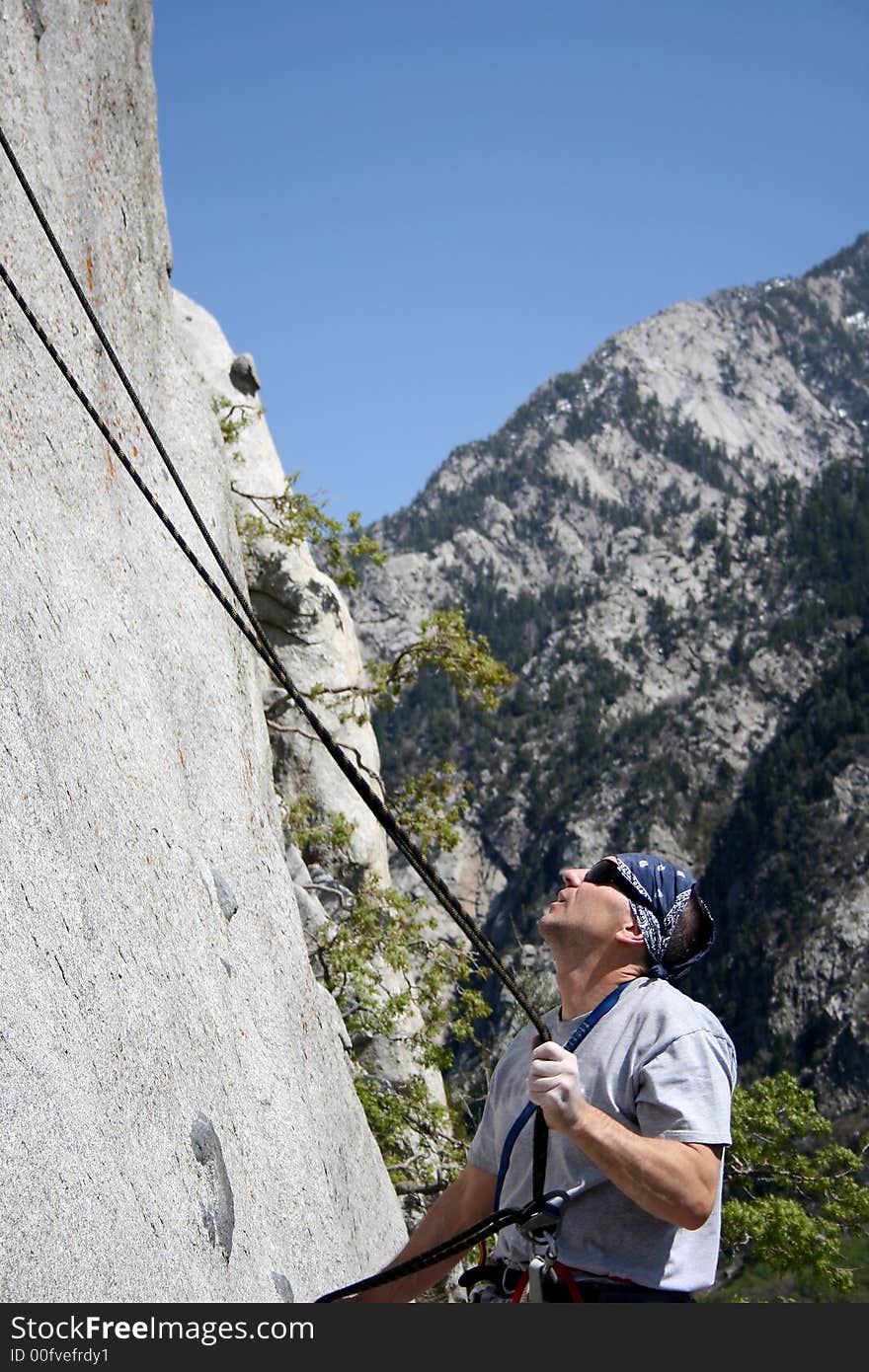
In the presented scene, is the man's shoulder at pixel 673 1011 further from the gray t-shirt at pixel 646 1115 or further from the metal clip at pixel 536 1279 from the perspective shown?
the metal clip at pixel 536 1279

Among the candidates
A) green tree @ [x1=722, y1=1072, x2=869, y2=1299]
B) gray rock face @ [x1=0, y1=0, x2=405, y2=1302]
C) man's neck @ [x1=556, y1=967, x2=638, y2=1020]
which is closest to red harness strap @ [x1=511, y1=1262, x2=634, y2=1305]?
man's neck @ [x1=556, y1=967, x2=638, y2=1020]

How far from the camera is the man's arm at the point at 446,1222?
3109 mm

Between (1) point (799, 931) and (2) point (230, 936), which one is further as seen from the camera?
(1) point (799, 931)

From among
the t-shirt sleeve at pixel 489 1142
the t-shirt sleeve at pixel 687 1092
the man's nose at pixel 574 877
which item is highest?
the man's nose at pixel 574 877

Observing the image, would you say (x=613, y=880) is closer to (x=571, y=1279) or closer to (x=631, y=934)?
(x=631, y=934)

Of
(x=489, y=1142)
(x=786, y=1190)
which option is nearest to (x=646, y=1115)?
(x=489, y=1142)

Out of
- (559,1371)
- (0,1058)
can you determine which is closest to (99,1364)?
(0,1058)

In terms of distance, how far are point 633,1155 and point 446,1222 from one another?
926 mm

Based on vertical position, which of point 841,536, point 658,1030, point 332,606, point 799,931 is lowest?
point 799,931

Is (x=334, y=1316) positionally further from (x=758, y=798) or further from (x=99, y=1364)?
(x=758, y=798)

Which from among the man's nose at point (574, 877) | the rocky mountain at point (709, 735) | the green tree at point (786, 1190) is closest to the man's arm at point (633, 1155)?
the man's nose at point (574, 877)

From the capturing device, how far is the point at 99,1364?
2.70m

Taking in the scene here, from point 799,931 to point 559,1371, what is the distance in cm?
8345

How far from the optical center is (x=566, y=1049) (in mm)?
2771
